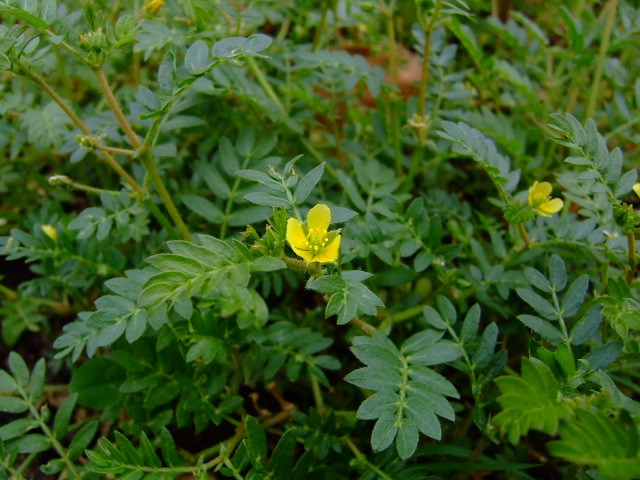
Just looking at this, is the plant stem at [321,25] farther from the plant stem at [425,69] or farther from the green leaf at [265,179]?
the green leaf at [265,179]

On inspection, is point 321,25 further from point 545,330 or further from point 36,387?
point 36,387

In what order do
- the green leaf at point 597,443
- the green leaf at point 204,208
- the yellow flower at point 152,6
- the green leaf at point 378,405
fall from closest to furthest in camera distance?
the green leaf at point 597,443 < the green leaf at point 378,405 < the yellow flower at point 152,6 < the green leaf at point 204,208

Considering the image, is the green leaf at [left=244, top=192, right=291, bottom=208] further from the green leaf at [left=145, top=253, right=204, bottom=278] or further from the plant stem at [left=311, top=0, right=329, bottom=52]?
the plant stem at [left=311, top=0, right=329, bottom=52]

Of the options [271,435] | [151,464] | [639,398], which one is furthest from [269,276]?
[639,398]

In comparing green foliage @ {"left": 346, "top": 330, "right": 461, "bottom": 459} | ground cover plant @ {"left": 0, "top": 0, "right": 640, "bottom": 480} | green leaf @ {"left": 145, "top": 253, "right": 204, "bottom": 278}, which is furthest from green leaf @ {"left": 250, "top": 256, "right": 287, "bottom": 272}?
green foliage @ {"left": 346, "top": 330, "right": 461, "bottom": 459}

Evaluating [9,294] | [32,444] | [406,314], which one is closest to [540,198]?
[406,314]

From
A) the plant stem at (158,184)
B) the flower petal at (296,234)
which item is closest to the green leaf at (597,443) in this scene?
the flower petal at (296,234)

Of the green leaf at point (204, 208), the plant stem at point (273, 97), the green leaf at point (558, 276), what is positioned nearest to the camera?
the green leaf at point (558, 276)
